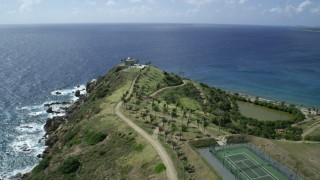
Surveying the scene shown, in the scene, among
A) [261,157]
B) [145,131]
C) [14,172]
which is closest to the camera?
[261,157]

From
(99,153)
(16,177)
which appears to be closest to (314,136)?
(99,153)

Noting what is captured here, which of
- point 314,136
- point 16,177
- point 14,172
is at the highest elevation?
point 314,136

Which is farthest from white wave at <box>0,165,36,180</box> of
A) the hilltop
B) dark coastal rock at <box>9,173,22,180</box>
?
the hilltop

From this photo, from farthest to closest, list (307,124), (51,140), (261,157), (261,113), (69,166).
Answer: (261,113)
(307,124)
(51,140)
(69,166)
(261,157)

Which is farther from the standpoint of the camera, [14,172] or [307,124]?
[307,124]

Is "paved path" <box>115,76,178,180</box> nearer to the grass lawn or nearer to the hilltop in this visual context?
the hilltop

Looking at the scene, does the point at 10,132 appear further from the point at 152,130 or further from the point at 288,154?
the point at 288,154

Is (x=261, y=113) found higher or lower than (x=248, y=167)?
lower

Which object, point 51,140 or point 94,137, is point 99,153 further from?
point 51,140
